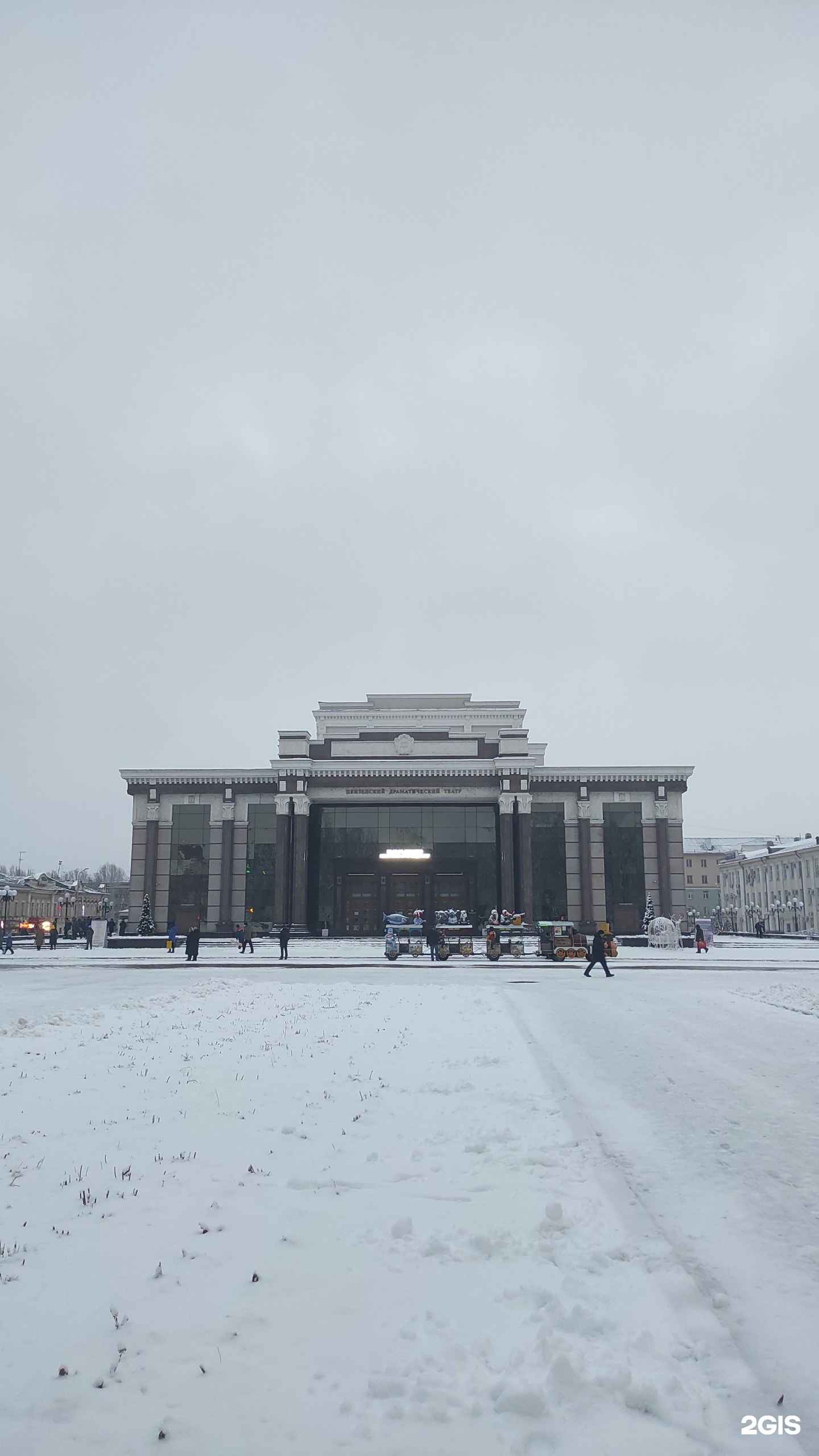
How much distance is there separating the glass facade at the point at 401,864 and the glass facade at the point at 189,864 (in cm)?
803

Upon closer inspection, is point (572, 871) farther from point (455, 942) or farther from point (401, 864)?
point (455, 942)

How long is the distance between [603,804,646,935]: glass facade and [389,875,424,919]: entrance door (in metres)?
13.2

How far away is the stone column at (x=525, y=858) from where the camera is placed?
2196 inches

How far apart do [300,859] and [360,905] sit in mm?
5610

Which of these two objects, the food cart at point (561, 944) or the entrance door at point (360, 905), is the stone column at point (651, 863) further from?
the food cart at point (561, 944)

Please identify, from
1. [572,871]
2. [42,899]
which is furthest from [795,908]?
[42,899]

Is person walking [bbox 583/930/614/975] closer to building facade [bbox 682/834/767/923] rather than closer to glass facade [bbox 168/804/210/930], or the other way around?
glass facade [bbox 168/804/210/930]

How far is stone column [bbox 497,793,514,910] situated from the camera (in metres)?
56.1

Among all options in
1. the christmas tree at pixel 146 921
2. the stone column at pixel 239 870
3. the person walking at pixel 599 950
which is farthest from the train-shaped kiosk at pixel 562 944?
the christmas tree at pixel 146 921

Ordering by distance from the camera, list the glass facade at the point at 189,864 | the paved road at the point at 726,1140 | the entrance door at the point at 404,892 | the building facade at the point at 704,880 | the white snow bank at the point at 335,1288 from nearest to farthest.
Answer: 1. the white snow bank at the point at 335,1288
2. the paved road at the point at 726,1140
3. the entrance door at the point at 404,892
4. the glass facade at the point at 189,864
5. the building facade at the point at 704,880

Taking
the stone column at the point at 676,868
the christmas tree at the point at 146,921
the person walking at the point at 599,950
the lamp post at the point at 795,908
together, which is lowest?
the lamp post at the point at 795,908

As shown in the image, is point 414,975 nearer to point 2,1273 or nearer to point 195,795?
point 2,1273

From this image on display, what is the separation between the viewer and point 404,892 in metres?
58.0

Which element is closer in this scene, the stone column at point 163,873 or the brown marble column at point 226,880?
the brown marble column at point 226,880
